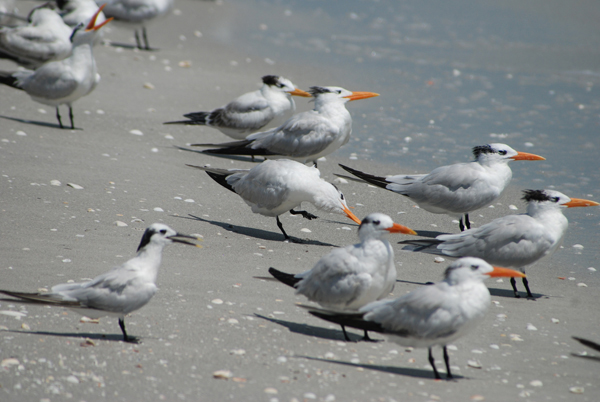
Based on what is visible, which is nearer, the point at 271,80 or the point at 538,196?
the point at 538,196

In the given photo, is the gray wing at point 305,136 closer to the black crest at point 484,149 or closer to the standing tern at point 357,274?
the black crest at point 484,149

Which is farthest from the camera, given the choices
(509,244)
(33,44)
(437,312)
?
(33,44)

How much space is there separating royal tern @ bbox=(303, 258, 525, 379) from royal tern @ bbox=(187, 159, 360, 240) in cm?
171

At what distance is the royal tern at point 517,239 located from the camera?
477cm

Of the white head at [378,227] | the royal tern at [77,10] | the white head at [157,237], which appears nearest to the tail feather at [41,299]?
the white head at [157,237]

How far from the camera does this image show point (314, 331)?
13.4 feet

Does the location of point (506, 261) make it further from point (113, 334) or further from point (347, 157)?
point (347, 157)

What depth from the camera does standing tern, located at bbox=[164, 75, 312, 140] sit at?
796cm

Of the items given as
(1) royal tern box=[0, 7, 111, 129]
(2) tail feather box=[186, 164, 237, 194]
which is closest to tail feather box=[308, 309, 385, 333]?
(2) tail feather box=[186, 164, 237, 194]

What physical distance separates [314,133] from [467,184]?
177 centimetres

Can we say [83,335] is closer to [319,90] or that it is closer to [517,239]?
[517,239]

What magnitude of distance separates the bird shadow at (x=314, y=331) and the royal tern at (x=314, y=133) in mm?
2970

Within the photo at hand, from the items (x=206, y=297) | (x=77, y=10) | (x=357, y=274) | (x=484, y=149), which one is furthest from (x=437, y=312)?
(x=77, y=10)

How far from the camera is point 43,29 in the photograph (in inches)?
376
